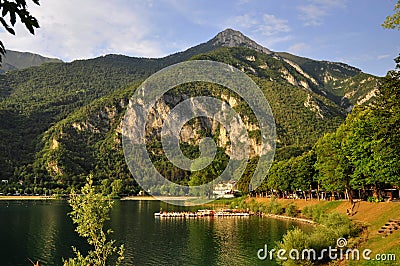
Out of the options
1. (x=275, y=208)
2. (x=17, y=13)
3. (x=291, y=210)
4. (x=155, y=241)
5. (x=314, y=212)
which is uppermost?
(x=17, y=13)

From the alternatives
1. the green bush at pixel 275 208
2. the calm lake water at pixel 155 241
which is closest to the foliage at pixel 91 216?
the calm lake water at pixel 155 241

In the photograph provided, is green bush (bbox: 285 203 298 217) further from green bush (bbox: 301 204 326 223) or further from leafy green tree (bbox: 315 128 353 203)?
leafy green tree (bbox: 315 128 353 203)

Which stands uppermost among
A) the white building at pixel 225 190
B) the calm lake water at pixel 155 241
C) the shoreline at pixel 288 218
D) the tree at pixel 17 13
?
the tree at pixel 17 13

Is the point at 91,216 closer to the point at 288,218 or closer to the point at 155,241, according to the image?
the point at 155,241

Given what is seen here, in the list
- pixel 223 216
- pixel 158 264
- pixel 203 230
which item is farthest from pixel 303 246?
pixel 223 216

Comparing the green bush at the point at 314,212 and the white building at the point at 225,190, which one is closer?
the green bush at the point at 314,212

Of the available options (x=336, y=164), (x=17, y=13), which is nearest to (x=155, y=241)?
(x=336, y=164)

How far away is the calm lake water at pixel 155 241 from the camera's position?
41375 mm

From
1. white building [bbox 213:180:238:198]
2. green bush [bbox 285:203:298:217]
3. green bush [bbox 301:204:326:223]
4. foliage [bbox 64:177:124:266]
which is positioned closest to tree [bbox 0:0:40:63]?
foliage [bbox 64:177:124:266]

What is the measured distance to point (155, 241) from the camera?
53.1m

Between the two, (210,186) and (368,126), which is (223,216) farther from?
(368,126)

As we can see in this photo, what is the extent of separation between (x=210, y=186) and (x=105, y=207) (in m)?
114

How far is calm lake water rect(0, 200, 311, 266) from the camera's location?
136 feet

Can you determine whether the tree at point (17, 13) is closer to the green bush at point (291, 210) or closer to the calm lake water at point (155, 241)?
the calm lake water at point (155, 241)
